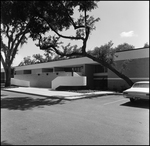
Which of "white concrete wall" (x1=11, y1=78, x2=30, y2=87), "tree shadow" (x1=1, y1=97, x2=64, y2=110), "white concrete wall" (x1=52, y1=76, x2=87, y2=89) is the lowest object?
"tree shadow" (x1=1, y1=97, x2=64, y2=110)

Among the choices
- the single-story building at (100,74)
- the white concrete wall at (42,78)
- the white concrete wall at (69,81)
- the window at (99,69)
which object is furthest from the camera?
the window at (99,69)

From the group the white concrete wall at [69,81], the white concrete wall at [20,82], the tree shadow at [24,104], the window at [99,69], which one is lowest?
the tree shadow at [24,104]

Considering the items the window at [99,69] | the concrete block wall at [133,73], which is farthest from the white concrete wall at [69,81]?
the window at [99,69]

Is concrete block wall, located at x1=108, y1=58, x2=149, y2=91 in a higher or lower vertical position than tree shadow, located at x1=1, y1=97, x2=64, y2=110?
higher

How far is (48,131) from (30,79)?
948 inches

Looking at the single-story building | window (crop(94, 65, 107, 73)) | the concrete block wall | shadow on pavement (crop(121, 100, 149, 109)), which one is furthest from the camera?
window (crop(94, 65, 107, 73))

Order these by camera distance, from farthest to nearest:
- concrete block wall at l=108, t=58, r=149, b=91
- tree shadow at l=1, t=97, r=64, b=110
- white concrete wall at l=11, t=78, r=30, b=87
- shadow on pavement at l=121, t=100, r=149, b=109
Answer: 1. white concrete wall at l=11, t=78, r=30, b=87
2. concrete block wall at l=108, t=58, r=149, b=91
3. shadow on pavement at l=121, t=100, r=149, b=109
4. tree shadow at l=1, t=97, r=64, b=110

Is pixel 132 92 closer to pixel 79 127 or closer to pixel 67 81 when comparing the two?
pixel 79 127

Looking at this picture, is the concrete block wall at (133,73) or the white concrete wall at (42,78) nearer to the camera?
the concrete block wall at (133,73)

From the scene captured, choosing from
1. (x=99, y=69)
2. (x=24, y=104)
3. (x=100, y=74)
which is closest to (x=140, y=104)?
(x=24, y=104)

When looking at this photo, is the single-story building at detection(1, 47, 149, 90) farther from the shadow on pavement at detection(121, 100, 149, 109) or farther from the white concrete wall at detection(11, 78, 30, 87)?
the shadow on pavement at detection(121, 100, 149, 109)

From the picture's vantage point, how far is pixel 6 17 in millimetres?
2900

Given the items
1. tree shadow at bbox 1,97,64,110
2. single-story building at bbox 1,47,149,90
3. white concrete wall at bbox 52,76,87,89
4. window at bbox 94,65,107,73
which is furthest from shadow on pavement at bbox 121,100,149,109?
window at bbox 94,65,107,73

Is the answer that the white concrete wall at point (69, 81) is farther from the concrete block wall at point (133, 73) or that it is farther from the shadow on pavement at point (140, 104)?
the shadow on pavement at point (140, 104)
